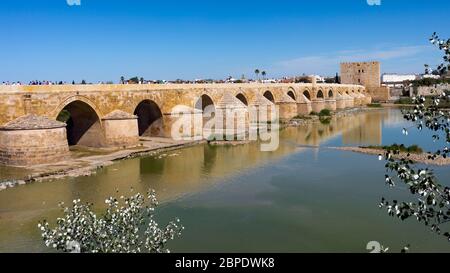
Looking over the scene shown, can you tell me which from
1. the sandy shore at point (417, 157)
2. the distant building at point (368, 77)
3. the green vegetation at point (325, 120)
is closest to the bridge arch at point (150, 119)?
the sandy shore at point (417, 157)

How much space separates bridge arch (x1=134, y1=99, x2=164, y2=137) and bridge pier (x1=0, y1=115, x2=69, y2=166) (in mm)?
6694

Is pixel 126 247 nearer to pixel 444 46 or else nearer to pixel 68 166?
pixel 444 46

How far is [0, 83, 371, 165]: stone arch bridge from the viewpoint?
46.5 ft

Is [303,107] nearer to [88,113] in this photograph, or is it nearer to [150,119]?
[150,119]

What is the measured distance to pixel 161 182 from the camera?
41.2 ft

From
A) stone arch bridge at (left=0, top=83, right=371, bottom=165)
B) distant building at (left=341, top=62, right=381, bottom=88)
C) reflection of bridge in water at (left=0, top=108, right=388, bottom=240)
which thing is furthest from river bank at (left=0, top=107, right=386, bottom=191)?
distant building at (left=341, top=62, right=381, bottom=88)

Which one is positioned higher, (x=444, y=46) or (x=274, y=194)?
(x=444, y=46)

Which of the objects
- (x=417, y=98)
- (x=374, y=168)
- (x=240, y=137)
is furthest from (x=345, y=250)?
(x=240, y=137)

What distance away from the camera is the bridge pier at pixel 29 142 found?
1400cm

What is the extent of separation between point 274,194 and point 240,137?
33.7 feet

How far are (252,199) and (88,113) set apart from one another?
9.33 meters

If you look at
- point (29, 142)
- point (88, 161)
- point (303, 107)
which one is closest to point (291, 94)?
point (303, 107)

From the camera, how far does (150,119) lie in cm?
2184
